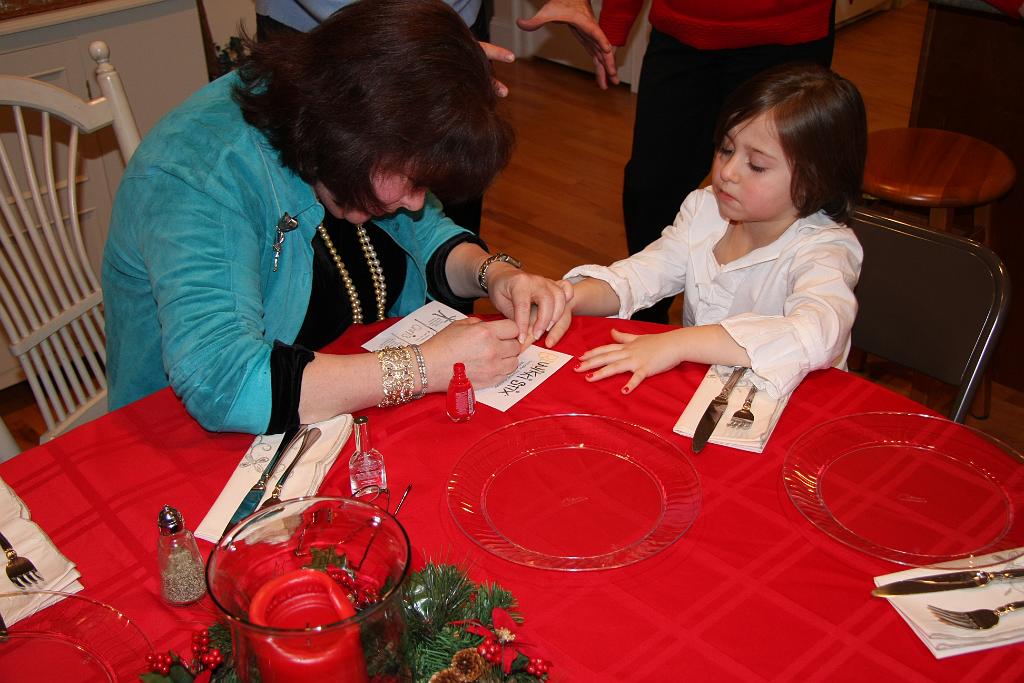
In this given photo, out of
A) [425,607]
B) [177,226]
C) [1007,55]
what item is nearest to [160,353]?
[177,226]

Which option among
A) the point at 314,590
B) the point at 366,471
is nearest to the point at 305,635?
the point at 314,590

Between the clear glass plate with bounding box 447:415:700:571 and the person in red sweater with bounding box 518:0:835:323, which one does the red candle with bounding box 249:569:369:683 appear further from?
the person in red sweater with bounding box 518:0:835:323

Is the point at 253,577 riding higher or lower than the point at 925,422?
higher

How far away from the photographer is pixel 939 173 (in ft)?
8.04

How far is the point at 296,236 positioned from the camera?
5.04ft

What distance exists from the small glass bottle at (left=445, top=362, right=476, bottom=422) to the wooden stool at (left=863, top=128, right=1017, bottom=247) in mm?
1535

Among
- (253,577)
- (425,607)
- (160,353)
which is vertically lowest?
(160,353)

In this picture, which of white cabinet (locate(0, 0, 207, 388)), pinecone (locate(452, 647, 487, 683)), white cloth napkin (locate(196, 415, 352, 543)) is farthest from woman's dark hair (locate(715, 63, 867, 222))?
white cabinet (locate(0, 0, 207, 388))

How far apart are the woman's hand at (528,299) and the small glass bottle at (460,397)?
0.20 metres

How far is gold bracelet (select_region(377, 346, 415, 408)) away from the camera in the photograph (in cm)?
136

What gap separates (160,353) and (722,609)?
1.03m

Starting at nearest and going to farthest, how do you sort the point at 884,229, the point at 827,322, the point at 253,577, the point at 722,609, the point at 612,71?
the point at 253,577, the point at 722,609, the point at 827,322, the point at 884,229, the point at 612,71

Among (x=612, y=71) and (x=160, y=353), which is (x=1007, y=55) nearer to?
(x=612, y=71)

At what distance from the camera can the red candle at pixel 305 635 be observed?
0.73m
